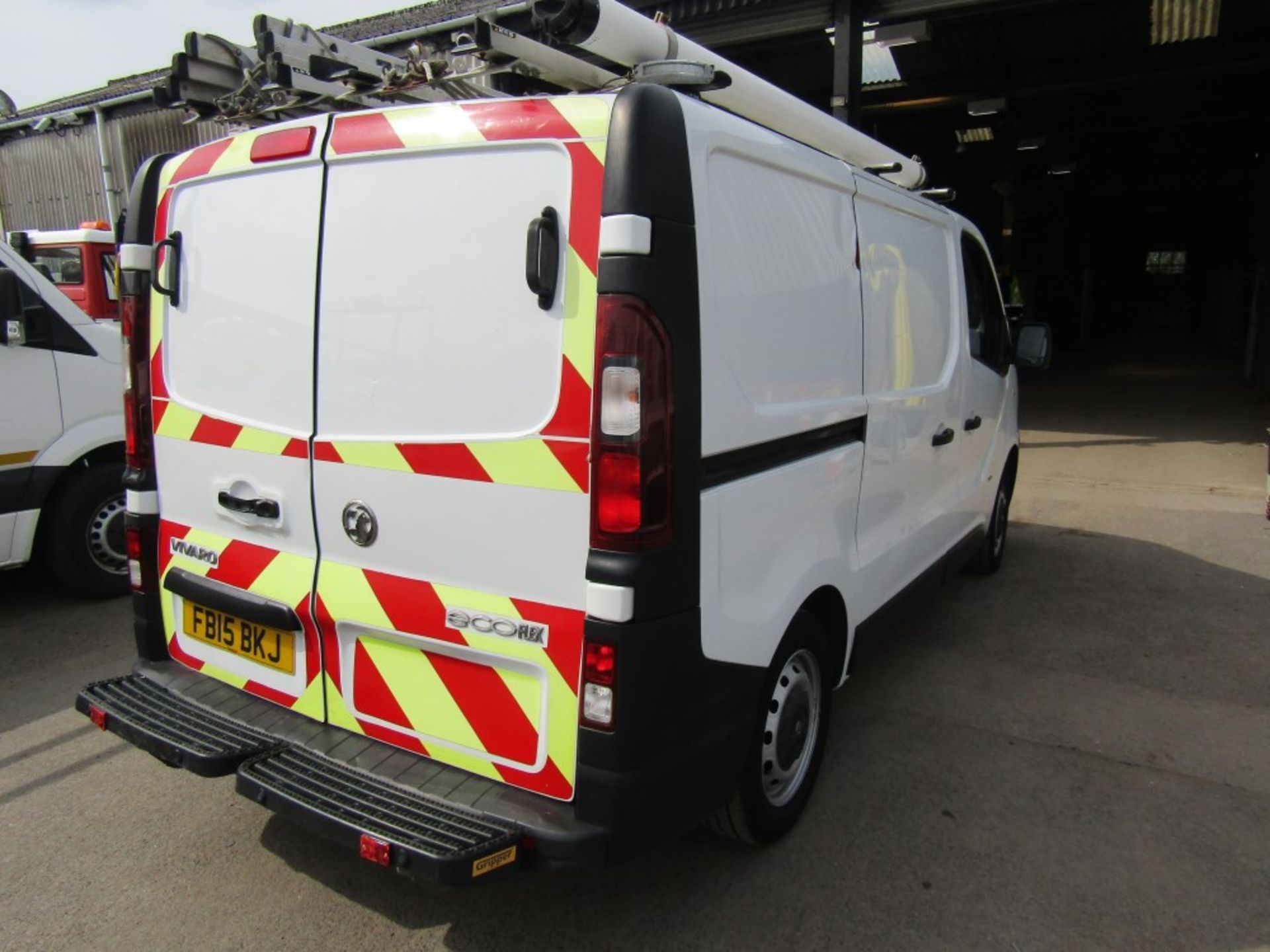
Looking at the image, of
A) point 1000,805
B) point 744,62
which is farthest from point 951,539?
point 744,62

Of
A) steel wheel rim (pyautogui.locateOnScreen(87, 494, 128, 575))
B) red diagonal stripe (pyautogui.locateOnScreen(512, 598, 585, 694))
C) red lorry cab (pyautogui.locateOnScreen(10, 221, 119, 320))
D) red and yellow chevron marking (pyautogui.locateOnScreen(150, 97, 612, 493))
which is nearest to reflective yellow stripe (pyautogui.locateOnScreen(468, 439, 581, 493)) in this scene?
red and yellow chevron marking (pyautogui.locateOnScreen(150, 97, 612, 493))

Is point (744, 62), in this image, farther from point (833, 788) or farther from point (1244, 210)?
point (1244, 210)

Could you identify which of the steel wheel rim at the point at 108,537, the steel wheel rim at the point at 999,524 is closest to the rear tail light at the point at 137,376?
the steel wheel rim at the point at 108,537

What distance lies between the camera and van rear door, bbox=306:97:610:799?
2051 millimetres

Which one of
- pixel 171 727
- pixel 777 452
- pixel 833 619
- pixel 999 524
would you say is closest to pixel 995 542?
pixel 999 524

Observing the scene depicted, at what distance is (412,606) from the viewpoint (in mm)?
2293

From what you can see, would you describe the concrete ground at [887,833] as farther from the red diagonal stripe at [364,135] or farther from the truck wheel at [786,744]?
the red diagonal stripe at [364,135]

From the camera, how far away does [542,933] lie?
97.0 inches

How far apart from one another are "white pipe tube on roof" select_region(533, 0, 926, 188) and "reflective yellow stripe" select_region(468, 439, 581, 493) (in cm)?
121

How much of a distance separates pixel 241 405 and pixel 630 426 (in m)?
1.29

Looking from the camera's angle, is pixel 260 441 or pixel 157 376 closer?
pixel 260 441

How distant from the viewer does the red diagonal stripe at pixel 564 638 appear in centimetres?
207

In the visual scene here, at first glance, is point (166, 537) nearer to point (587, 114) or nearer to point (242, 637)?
point (242, 637)

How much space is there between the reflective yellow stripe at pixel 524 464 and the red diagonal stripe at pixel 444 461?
0.02 m
